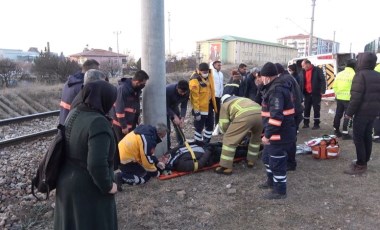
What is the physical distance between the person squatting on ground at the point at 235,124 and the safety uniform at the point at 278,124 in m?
0.74

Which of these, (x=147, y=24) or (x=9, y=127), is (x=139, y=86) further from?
(x=9, y=127)

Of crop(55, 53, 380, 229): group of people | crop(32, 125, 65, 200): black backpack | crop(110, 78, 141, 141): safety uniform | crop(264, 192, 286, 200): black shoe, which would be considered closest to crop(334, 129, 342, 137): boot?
crop(55, 53, 380, 229): group of people

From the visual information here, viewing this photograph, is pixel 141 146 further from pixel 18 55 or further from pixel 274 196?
pixel 18 55

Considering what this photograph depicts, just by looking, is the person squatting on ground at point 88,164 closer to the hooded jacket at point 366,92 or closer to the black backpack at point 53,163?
the black backpack at point 53,163

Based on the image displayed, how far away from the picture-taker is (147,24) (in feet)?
18.0

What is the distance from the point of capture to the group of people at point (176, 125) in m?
2.48

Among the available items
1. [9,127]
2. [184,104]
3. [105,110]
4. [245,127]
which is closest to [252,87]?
[184,104]

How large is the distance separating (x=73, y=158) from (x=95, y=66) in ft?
8.19

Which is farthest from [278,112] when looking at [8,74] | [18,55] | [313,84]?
[18,55]

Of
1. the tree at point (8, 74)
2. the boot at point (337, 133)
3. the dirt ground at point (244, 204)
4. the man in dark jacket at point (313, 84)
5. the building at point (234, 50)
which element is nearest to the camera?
the dirt ground at point (244, 204)

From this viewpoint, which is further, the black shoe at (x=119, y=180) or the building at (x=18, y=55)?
the building at (x=18, y=55)

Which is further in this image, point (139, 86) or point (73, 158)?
point (139, 86)

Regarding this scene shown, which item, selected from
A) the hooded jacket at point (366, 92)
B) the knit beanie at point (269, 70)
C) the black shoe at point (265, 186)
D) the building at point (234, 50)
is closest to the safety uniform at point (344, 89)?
the hooded jacket at point (366, 92)

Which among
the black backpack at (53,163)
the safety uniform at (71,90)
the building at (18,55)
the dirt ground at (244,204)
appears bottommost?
the dirt ground at (244,204)
